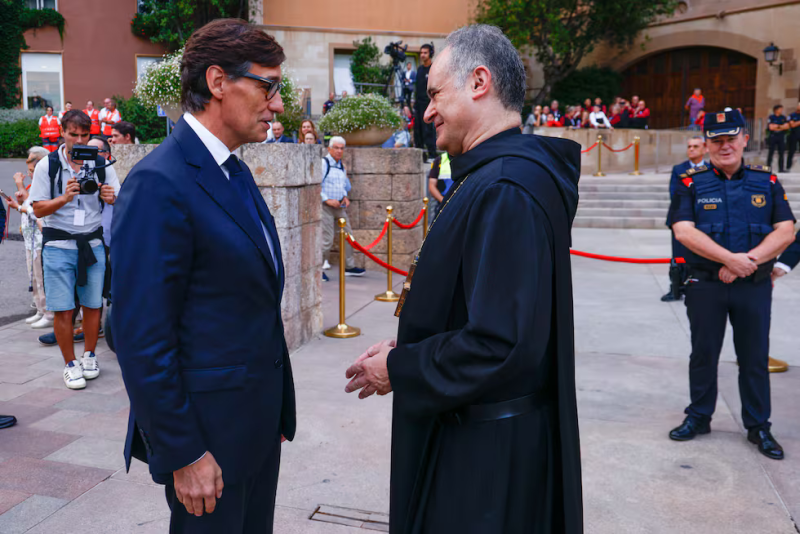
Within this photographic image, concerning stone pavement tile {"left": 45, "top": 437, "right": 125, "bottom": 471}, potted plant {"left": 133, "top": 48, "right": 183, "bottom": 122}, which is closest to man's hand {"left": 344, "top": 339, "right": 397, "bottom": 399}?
stone pavement tile {"left": 45, "top": 437, "right": 125, "bottom": 471}

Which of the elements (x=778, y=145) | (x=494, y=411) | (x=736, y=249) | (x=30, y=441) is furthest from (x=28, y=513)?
(x=778, y=145)

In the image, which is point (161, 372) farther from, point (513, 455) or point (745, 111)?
point (745, 111)

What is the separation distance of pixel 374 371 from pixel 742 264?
3.06 metres

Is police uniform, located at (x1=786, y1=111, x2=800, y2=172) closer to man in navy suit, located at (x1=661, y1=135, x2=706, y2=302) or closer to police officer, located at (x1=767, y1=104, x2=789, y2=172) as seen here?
police officer, located at (x1=767, y1=104, x2=789, y2=172)

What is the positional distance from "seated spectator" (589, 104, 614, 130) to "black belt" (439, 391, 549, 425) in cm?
2350

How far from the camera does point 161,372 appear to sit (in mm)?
1836

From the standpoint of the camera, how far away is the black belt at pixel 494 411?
74.5 inches

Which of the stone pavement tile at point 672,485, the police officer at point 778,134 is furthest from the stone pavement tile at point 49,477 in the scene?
the police officer at point 778,134

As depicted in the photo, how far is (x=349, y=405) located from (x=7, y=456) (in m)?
2.09

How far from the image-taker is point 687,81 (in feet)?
101

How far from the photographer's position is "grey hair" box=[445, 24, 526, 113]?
194 centimetres

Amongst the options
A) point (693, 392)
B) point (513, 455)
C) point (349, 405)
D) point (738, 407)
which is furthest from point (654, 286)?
point (513, 455)

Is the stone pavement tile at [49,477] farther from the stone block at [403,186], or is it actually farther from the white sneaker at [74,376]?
the stone block at [403,186]

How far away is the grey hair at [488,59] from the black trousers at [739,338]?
2.99m
